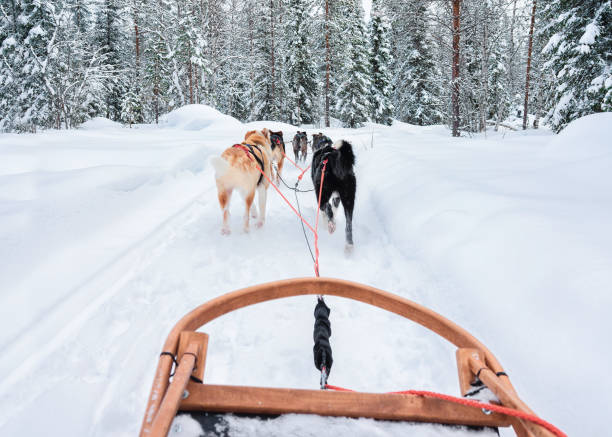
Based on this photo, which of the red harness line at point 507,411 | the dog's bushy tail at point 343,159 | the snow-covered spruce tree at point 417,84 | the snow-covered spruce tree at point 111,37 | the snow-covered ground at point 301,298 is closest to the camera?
the red harness line at point 507,411

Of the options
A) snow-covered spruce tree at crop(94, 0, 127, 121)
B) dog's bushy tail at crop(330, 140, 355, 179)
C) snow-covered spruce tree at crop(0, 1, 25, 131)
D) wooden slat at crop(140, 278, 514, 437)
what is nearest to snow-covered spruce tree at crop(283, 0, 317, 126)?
snow-covered spruce tree at crop(94, 0, 127, 121)

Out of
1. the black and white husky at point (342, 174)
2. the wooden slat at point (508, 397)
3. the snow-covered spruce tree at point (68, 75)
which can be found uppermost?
the snow-covered spruce tree at point (68, 75)

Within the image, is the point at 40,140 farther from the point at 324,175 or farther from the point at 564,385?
the point at 564,385

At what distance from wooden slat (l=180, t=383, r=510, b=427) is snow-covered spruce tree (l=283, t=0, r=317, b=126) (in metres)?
25.6

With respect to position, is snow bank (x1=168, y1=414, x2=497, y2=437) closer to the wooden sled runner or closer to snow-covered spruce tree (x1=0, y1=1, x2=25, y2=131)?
the wooden sled runner

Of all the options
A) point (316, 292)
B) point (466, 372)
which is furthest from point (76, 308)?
point (466, 372)

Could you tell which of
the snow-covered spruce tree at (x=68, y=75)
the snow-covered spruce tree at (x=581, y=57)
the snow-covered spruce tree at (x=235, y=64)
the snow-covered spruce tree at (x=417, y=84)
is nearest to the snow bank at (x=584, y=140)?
the snow-covered spruce tree at (x=581, y=57)

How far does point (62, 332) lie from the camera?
1951 mm

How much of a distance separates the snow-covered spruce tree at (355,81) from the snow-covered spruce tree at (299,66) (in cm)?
277

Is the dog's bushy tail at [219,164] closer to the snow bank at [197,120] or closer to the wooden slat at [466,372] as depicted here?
the wooden slat at [466,372]

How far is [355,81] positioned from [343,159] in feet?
73.3

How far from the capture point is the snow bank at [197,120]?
1493 centimetres

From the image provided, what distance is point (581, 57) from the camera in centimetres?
940

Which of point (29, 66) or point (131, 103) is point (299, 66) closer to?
point (131, 103)
